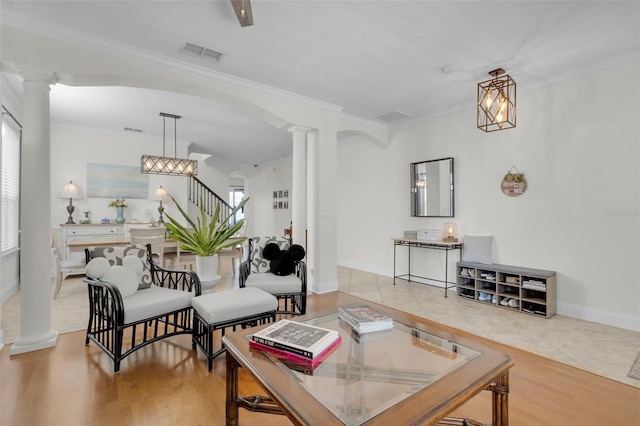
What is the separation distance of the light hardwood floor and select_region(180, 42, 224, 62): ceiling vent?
2.69 m

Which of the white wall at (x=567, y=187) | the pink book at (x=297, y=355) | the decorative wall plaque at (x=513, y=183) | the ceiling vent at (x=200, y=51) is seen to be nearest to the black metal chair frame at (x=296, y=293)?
the pink book at (x=297, y=355)

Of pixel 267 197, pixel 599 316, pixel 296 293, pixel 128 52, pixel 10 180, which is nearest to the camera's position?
pixel 128 52

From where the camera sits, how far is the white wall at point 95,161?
18.0 ft

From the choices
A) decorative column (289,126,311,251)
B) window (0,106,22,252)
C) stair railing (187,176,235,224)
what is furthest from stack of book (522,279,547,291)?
stair railing (187,176,235,224)

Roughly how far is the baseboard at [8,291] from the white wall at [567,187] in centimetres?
555

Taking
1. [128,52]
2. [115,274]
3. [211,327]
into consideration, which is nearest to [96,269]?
[115,274]

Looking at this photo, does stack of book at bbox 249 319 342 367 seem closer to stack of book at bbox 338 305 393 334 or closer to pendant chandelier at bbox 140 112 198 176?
stack of book at bbox 338 305 393 334

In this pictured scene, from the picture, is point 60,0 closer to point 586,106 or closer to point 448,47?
point 448,47

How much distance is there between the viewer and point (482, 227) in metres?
4.28

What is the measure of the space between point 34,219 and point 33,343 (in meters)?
1.01

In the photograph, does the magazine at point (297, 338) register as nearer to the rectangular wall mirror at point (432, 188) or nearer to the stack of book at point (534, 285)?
the stack of book at point (534, 285)

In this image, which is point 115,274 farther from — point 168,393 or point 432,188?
point 432,188

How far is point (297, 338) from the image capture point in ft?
5.09

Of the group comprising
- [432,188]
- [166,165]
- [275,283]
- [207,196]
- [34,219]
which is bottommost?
[275,283]
